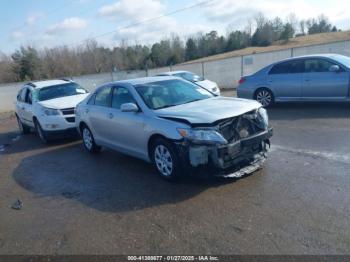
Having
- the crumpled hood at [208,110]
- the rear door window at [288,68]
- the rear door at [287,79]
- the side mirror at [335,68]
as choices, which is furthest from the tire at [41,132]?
the side mirror at [335,68]

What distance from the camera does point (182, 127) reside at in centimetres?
491

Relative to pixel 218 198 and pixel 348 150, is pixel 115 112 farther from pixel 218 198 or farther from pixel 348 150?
pixel 348 150

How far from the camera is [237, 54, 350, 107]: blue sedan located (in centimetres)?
929

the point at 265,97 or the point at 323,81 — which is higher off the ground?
the point at 323,81

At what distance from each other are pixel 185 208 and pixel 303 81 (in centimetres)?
710

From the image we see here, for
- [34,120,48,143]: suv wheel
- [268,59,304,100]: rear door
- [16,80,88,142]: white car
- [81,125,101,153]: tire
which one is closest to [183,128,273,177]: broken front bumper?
[81,125,101,153]: tire

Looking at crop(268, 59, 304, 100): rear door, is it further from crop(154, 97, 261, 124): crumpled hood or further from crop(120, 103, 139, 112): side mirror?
crop(120, 103, 139, 112): side mirror

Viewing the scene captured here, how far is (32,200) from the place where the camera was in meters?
5.43

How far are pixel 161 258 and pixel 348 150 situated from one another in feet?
14.0

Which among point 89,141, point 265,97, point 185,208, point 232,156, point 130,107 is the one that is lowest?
point 185,208

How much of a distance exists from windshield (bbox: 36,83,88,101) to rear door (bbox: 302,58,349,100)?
6.99 metres

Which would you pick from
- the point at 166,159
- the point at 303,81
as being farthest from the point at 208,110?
the point at 303,81

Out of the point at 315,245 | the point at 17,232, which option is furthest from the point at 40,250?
the point at 315,245

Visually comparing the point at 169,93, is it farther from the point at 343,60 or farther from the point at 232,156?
the point at 343,60
